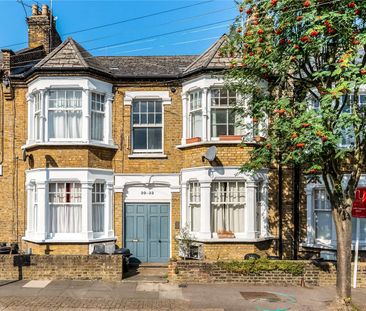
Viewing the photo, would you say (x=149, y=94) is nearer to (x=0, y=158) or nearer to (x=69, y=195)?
(x=69, y=195)

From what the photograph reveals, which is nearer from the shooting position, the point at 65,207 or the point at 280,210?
the point at 65,207

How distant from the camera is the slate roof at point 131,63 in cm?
1381

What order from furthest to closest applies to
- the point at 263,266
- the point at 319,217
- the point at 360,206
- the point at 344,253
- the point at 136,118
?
the point at 136,118, the point at 319,217, the point at 360,206, the point at 263,266, the point at 344,253

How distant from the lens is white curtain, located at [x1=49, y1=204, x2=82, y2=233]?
13859 mm

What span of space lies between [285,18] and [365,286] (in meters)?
7.88

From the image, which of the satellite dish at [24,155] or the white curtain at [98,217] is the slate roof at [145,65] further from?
the white curtain at [98,217]

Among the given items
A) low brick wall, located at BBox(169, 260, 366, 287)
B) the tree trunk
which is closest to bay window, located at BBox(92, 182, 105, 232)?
low brick wall, located at BBox(169, 260, 366, 287)

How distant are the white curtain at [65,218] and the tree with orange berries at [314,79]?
699 centimetres

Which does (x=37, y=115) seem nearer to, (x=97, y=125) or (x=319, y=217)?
(x=97, y=125)

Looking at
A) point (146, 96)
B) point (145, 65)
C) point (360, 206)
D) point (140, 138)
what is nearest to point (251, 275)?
point (360, 206)

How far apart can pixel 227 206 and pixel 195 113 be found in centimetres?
358

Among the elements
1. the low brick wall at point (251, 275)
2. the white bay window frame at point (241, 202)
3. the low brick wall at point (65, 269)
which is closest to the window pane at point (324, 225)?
the white bay window frame at point (241, 202)

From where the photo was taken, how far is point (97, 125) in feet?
47.3

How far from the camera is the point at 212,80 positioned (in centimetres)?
1363
